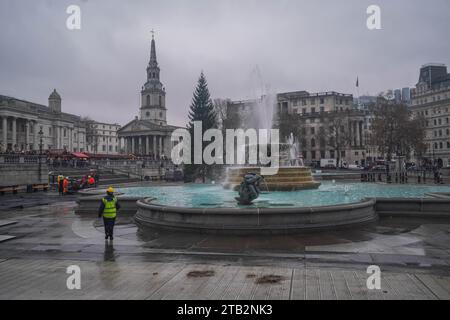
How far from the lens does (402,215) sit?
1480 cm

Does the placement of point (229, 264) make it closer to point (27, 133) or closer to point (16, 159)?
point (16, 159)

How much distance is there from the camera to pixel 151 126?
131500 millimetres

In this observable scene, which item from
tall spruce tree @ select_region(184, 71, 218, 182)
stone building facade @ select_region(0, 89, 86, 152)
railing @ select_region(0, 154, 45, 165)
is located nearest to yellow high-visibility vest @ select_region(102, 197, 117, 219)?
railing @ select_region(0, 154, 45, 165)

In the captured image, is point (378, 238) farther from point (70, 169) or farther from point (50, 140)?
point (50, 140)

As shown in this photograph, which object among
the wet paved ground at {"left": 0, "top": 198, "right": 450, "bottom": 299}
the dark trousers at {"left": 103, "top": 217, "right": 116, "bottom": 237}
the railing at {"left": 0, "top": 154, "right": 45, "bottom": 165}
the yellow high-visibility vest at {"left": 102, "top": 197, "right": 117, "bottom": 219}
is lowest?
the wet paved ground at {"left": 0, "top": 198, "right": 450, "bottom": 299}

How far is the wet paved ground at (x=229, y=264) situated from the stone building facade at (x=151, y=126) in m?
113

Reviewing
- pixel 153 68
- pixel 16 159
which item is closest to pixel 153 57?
pixel 153 68

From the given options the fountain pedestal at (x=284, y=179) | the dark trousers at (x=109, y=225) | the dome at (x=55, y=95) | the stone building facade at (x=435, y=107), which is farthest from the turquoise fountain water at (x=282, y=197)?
the dome at (x=55, y=95)

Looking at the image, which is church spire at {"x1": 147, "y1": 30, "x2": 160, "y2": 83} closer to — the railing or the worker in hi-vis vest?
the railing

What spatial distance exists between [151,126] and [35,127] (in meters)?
43.0

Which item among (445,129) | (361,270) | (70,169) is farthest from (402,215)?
(445,129)

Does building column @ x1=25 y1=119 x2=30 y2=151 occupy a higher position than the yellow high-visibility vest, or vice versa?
building column @ x1=25 y1=119 x2=30 y2=151

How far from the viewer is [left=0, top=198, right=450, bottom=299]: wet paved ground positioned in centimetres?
630

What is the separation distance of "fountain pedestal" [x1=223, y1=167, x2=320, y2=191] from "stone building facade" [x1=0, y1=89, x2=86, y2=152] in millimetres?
62181
